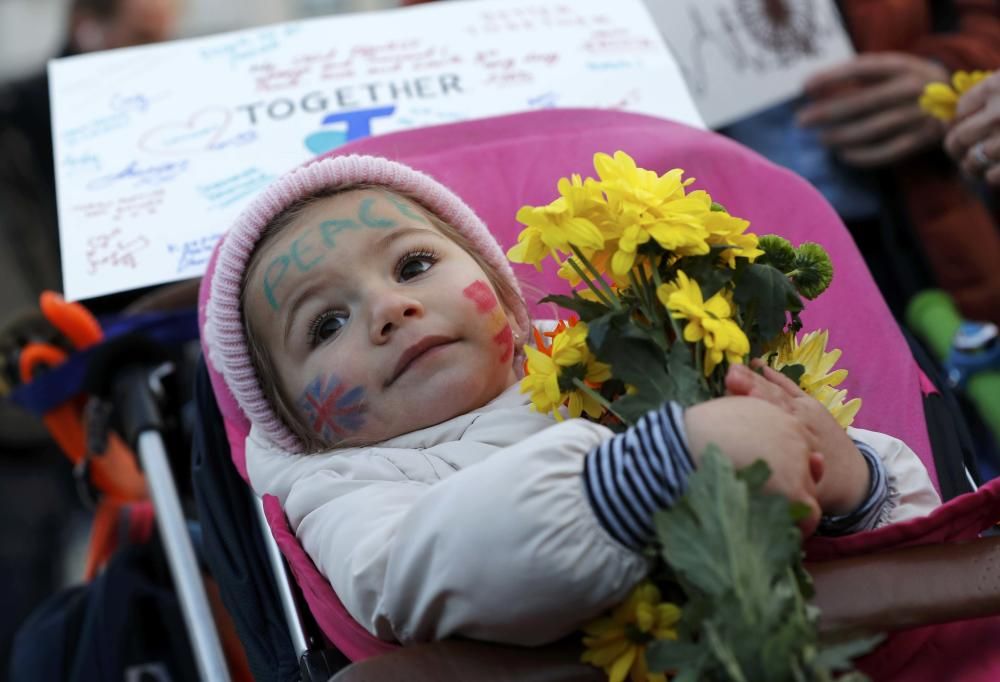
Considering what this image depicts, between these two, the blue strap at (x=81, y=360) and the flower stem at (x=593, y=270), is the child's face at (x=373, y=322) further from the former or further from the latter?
the blue strap at (x=81, y=360)

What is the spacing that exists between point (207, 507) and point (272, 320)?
1.02 feet

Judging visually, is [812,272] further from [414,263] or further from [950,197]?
[950,197]

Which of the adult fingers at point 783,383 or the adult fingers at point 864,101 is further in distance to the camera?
the adult fingers at point 864,101

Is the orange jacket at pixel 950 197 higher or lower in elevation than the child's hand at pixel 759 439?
lower

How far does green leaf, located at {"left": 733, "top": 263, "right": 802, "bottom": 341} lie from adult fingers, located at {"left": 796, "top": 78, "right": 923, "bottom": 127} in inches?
47.8

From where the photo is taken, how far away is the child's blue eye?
1.18 metres

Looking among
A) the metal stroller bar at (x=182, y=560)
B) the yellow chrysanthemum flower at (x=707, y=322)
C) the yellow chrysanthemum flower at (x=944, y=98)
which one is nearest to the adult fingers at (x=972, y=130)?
the yellow chrysanthemum flower at (x=944, y=98)

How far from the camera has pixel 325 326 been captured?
1188 millimetres

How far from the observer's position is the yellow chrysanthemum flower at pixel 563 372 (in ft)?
3.20

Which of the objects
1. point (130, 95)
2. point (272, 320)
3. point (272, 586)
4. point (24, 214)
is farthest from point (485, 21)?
point (24, 214)

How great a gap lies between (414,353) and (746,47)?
1.18 m

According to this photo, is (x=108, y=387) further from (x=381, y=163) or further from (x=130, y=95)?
(x=381, y=163)

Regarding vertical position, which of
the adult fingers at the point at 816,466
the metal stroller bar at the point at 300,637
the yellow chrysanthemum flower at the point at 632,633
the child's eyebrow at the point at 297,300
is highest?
the child's eyebrow at the point at 297,300

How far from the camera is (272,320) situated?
1.21 meters
